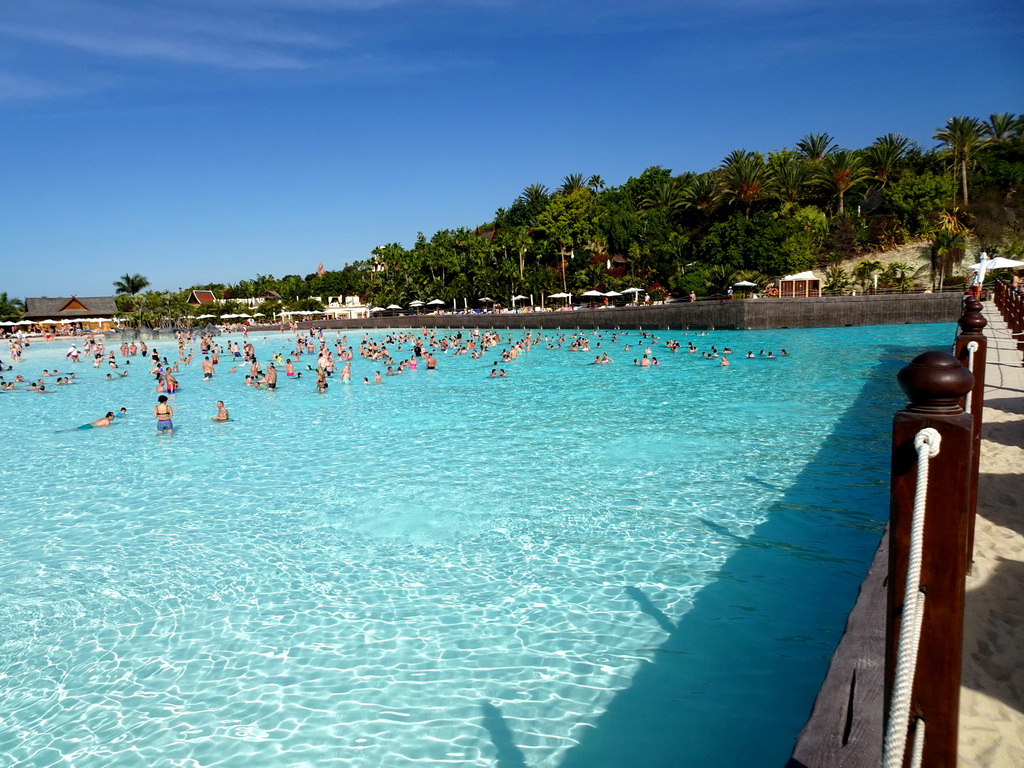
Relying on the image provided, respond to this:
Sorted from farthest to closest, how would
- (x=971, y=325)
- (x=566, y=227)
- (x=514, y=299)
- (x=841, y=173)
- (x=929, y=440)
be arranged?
(x=566, y=227), (x=514, y=299), (x=841, y=173), (x=971, y=325), (x=929, y=440)

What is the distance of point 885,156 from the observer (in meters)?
54.4

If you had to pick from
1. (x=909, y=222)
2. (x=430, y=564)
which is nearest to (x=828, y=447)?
(x=430, y=564)

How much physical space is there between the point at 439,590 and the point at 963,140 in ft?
195

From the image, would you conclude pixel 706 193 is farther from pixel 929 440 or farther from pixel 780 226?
pixel 929 440

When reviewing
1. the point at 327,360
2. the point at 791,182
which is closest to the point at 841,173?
the point at 791,182

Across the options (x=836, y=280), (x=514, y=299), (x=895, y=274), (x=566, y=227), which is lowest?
(x=514, y=299)

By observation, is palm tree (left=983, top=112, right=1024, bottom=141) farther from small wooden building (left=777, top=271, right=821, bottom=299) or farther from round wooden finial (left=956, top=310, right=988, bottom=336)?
round wooden finial (left=956, top=310, right=988, bottom=336)

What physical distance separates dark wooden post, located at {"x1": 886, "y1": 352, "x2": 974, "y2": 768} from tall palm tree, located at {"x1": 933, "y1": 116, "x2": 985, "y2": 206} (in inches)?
2350

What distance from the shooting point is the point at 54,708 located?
5.66m

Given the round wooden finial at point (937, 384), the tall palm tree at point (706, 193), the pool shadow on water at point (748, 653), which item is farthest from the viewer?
the tall palm tree at point (706, 193)

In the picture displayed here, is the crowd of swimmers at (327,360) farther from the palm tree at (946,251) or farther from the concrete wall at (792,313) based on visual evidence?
the palm tree at (946,251)

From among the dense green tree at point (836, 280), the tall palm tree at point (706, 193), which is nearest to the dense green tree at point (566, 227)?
the tall palm tree at point (706, 193)

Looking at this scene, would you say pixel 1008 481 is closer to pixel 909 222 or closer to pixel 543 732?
pixel 543 732

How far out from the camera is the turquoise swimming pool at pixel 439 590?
5188 millimetres
